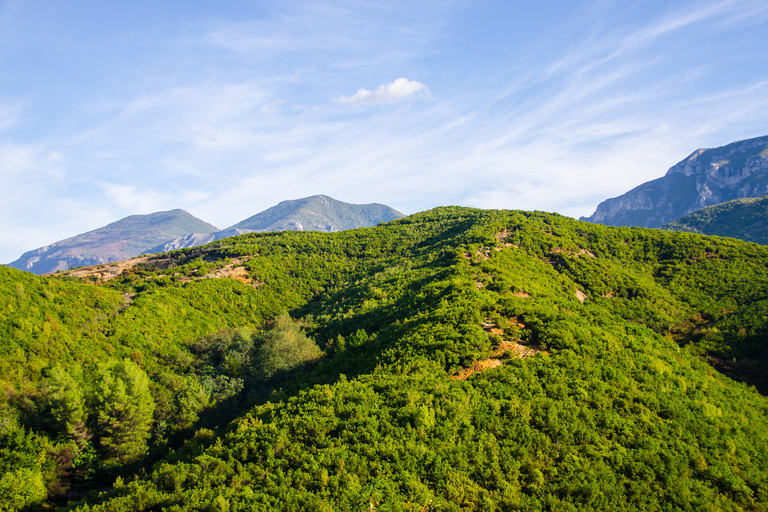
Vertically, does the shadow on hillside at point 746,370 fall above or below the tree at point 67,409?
below

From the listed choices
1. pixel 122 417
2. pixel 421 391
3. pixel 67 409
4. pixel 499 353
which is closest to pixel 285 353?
pixel 122 417

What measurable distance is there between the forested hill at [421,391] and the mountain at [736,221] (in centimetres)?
10046

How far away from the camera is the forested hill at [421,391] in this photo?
45.2 ft

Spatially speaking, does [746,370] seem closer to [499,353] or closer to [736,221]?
[499,353]

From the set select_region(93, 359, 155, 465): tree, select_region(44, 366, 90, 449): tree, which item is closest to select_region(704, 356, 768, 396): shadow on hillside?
select_region(93, 359, 155, 465): tree

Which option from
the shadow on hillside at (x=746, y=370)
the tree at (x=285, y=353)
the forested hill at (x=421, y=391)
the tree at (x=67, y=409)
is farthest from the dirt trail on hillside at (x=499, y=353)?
the tree at (x=67, y=409)

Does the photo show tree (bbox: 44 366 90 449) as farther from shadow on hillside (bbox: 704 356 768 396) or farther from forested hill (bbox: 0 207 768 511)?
shadow on hillside (bbox: 704 356 768 396)

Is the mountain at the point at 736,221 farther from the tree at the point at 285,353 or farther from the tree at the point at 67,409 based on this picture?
the tree at the point at 67,409

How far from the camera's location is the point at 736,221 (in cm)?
13012

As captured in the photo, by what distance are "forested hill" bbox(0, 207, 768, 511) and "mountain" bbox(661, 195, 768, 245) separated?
3955 inches

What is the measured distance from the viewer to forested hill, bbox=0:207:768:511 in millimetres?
13781

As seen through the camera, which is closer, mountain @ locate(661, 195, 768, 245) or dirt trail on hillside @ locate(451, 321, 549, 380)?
dirt trail on hillside @ locate(451, 321, 549, 380)

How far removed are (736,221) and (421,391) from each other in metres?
177

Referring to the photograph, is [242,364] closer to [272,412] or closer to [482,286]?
[272,412]
